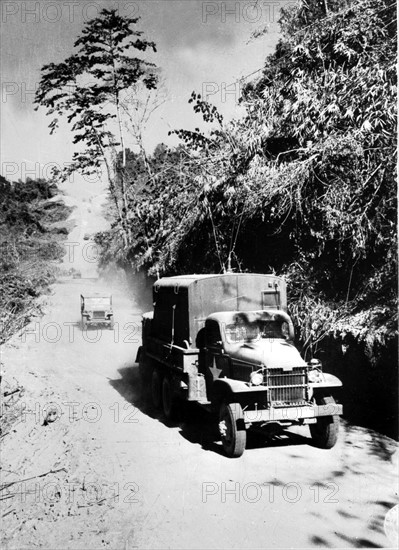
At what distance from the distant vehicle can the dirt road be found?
1083cm

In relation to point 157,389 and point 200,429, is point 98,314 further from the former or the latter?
point 200,429

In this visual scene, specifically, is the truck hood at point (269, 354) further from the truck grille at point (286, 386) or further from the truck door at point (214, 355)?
the truck door at point (214, 355)

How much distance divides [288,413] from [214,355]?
194 cm

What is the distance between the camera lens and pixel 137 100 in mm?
20297

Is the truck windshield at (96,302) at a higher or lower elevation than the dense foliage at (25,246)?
lower

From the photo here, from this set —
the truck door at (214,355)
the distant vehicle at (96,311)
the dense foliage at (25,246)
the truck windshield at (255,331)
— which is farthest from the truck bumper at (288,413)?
the distant vehicle at (96,311)

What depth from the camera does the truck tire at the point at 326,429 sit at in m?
8.38

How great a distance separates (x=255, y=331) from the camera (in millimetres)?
9297

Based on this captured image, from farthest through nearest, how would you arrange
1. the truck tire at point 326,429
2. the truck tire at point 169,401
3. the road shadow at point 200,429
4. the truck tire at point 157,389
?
the truck tire at point 157,389
the truck tire at point 169,401
the road shadow at point 200,429
the truck tire at point 326,429

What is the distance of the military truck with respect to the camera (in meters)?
8.15

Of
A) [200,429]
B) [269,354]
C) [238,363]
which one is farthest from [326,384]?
[200,429]

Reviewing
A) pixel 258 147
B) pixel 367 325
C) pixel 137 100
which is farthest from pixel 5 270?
pixel 367 325

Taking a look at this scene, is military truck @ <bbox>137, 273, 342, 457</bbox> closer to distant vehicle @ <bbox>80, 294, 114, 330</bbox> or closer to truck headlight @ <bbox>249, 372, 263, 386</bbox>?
truck headlight @ <bbox>249, 372, 263, 386</bbox>

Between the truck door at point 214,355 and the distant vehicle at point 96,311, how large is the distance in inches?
583
